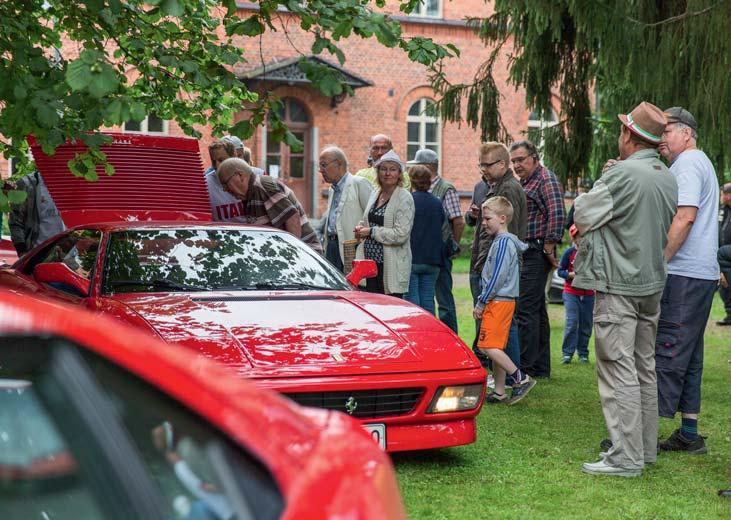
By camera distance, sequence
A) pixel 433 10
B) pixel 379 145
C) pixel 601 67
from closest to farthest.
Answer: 1. pixel 601 67
2. pixel 379 145
3. pixel 433 10

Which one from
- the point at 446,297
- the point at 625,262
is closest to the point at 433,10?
the point at 446,297

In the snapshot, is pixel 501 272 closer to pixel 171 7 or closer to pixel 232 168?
pixel 232 168

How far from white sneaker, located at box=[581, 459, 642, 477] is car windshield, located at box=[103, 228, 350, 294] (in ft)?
6.34

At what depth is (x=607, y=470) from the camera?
18.8ft

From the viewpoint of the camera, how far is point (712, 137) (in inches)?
359

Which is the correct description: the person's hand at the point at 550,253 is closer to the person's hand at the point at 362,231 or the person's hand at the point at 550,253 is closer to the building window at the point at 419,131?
the person's hand at the point at 362,231

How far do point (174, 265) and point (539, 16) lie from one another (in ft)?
16.7

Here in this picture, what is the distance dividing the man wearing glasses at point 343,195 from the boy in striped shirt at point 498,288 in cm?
205

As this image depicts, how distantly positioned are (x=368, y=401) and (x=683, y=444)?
232cm

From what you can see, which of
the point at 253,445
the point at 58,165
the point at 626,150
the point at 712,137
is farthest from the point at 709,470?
the point at 58,165

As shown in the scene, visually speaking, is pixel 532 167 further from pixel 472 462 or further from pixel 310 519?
pixel 310 519

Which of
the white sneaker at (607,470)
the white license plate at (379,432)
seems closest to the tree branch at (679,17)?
the white sneaker at (607,470)

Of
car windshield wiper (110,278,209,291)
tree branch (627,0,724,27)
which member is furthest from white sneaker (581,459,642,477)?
tree branch (627,0,724,27)

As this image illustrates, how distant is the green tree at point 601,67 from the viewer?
29.3ft
